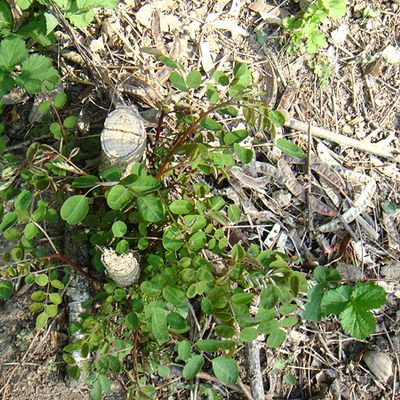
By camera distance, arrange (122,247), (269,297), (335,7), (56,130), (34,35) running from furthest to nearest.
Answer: (335,7) → (34,35) → (56,130) → (122,247) → (269,297)

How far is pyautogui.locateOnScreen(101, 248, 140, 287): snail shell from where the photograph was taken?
1.90m

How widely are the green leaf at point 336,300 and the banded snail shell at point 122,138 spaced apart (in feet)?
2.74

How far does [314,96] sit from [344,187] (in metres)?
0.45

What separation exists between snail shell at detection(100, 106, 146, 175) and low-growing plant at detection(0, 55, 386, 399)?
11 centimetres

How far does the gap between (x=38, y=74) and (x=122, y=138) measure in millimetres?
415

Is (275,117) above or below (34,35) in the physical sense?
below

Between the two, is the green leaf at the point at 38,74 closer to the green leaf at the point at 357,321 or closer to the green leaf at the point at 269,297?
the green leaf at the point at 269,297

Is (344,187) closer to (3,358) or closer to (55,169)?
(55,169)

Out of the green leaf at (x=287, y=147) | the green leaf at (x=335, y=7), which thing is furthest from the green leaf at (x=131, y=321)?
the green leaf at (x=335, y=7)

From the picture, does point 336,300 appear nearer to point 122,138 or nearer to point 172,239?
point 172,239

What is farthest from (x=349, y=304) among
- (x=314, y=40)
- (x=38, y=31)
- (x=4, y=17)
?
(x=4, y=17)

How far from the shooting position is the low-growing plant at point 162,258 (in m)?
1.72

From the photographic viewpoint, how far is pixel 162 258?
2.05 metres

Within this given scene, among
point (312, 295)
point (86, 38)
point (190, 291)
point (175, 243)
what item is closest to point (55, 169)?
point (175, 243)
